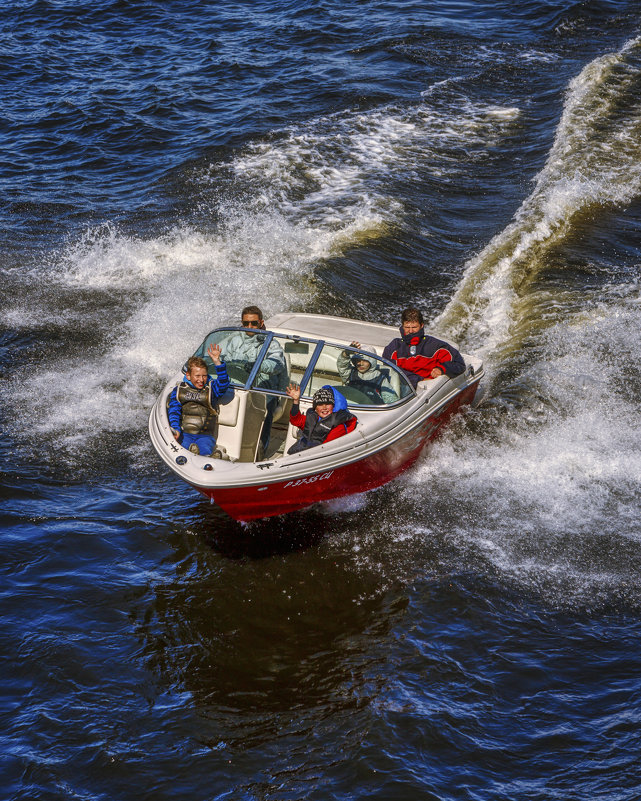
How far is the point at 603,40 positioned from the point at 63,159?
51.2 ft

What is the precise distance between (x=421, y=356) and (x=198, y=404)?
2898 mm

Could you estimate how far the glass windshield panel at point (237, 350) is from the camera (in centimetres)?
991

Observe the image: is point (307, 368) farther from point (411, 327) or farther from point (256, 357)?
point (411, 327)

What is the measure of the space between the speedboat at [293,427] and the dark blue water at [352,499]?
0.73 metres

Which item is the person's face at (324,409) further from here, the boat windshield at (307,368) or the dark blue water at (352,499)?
the dark blue water at (352,499)

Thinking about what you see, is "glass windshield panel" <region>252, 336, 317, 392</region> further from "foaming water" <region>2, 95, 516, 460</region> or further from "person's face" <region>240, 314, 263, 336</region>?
"foaming water" <region>2, 95, 516, 460</region>

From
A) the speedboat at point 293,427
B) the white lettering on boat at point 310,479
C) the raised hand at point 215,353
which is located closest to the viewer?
the speedboat at point 293,427

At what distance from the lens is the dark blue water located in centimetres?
704

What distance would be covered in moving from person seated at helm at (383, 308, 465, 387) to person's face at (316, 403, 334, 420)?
1588mm

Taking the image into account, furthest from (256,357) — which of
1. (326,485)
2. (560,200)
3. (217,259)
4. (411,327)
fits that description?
(560,200)

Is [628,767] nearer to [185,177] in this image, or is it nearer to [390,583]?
[390,583]

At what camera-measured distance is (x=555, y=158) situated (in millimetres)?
18359

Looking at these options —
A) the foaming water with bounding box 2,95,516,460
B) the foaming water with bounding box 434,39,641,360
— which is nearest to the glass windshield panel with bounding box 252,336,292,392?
the foaming water with bounding box 2,95,516,460

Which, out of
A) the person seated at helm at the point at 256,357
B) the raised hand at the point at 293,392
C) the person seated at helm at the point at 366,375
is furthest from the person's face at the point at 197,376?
the person seated at helm at the point at 366,375
